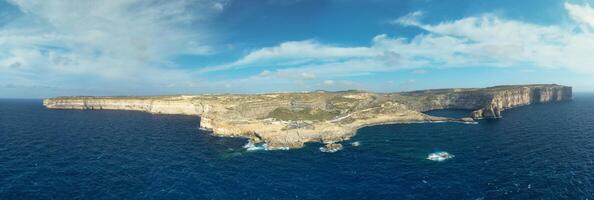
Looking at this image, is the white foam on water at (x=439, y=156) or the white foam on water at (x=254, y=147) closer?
the white foam on water at (x=439, y=156)

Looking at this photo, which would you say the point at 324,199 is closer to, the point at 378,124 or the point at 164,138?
the point at 164,138

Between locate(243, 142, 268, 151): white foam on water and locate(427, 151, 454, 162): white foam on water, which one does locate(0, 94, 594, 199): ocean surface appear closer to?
locate(427, 151, 454, 162): white foam on water

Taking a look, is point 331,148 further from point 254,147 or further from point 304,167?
point 254,147

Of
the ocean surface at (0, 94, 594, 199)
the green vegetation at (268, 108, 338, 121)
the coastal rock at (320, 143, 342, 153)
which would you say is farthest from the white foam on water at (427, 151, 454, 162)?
the green vegetation at (268, 108, 338, 121)

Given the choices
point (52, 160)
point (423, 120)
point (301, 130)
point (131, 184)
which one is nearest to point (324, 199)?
point (131, 184)

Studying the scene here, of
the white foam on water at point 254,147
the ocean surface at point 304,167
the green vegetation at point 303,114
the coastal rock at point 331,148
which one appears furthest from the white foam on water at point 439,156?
the green vegetation at point 303,114

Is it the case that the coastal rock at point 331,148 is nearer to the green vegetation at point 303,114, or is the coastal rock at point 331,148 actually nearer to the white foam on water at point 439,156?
the white foam on water at point 439,156
